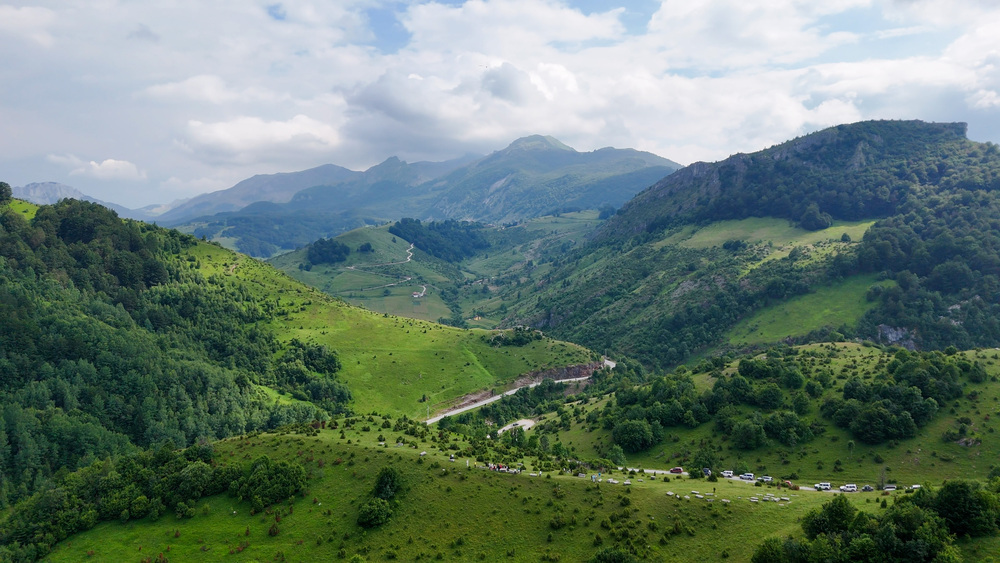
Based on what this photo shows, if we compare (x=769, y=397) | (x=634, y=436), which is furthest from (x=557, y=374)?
(x=769, y=397)

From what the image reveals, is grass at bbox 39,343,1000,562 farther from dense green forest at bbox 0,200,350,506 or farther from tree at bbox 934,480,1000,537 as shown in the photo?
dense green forest at bbox 0,200,350,506

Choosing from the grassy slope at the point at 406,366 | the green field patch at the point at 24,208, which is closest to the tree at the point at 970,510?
the grassy slope at the point at 406,366

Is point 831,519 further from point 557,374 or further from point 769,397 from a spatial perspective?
point 557,374

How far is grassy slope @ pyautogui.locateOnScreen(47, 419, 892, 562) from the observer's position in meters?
59.8

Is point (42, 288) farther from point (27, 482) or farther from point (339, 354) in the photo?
point (339, 354)

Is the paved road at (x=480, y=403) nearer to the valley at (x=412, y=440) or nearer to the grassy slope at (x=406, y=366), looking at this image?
the valley at (x=412, y=440)

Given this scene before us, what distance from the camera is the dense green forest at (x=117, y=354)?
114 meters

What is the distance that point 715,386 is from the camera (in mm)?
118250

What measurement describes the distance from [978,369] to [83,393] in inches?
8291

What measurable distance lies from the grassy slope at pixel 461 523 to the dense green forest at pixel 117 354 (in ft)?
139

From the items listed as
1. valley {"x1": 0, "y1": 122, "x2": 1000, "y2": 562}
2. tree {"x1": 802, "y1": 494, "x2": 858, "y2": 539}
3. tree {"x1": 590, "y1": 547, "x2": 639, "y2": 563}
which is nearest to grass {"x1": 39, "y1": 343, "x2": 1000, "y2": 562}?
valley {"x1": 0, "y1": 122, "x2": 1000, "y2": 562}

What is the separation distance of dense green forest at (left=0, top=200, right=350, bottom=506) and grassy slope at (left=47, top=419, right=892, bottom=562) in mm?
42409

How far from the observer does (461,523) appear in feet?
220

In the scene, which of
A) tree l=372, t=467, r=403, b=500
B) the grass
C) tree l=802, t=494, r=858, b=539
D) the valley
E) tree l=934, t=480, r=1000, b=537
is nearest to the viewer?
tree l=934, t=480, r=1000, b=537
